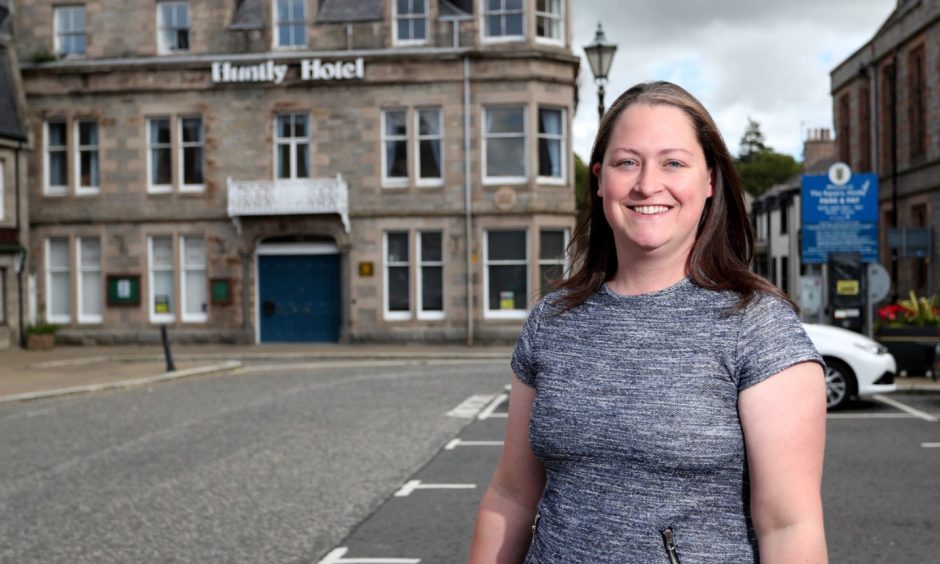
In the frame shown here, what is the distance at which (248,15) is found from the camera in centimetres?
3119

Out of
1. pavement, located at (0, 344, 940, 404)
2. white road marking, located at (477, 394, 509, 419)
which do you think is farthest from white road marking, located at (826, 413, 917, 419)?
white road marking, located at (477, 394, 509, 419)

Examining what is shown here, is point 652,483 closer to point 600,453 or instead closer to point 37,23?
point 600,453

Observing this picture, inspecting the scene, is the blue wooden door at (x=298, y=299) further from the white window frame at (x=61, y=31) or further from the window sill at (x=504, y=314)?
the white window frame at (x=61, y=31)

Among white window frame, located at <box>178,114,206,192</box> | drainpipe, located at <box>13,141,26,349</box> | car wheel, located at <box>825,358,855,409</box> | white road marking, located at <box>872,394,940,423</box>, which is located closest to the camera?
white road marking, located at <box>872,394,940,423</box>

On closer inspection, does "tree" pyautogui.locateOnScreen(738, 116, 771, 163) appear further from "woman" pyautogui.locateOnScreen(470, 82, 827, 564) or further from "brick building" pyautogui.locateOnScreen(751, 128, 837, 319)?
A: "woman" pyautogui.locateOnScreen(470, 82, 827, 564)

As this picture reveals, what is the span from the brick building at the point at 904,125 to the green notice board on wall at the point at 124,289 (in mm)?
20932

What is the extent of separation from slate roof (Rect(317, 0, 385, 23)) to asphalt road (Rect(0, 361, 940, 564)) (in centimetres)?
1712

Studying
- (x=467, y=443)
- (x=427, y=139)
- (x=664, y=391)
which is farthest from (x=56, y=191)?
(x=664, y=391)

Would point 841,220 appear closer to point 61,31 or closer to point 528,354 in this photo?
point 528,354

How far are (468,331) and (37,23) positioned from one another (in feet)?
50.9

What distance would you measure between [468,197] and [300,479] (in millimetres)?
21020

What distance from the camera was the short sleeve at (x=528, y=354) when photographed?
234cm

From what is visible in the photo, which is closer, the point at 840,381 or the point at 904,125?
the point at 840,381

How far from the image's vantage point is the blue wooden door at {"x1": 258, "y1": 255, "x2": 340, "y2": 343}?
1208 inches
